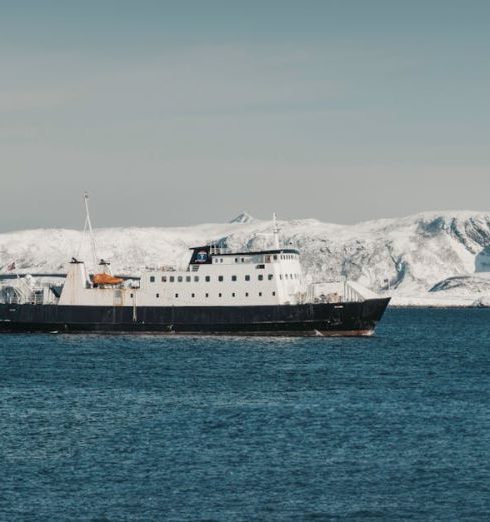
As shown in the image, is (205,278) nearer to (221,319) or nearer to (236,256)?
(236,256)

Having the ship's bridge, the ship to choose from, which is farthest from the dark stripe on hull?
the ship's bridge

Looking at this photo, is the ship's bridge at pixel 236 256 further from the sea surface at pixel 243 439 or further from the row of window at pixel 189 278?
the sea surface at pixel 243 439

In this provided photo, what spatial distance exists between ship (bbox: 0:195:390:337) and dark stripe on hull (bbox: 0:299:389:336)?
0.09 meters

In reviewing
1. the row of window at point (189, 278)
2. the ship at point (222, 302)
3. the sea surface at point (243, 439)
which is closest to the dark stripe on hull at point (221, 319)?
the ship at point (222, 302)

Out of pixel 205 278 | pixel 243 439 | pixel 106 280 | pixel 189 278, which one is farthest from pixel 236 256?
pixel 243 439

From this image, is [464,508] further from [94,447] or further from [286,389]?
[286,389]

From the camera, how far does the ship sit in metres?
88.6

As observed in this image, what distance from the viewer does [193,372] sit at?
2547 inches

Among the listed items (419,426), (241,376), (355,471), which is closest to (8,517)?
(355,471)

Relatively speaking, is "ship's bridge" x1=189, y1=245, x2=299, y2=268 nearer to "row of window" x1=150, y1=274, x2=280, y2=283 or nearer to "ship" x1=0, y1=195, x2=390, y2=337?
"ship" x1=0, y1=195, x2=390, y2=337

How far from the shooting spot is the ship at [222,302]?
8862 cm

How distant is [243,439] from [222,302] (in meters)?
49.8

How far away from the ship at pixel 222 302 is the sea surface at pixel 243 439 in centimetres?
1530

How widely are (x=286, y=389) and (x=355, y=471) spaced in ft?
70.7
